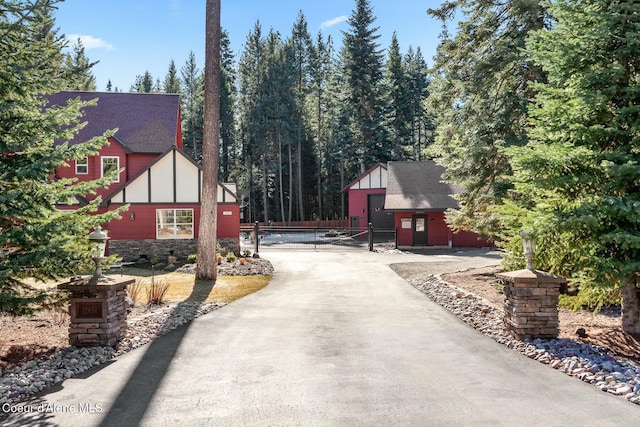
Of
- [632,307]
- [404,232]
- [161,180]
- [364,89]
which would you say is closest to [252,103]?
[364,89]

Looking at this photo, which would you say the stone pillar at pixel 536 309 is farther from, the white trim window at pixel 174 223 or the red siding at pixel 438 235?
the red siding at pixel 438 235

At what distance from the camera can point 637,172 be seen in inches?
230

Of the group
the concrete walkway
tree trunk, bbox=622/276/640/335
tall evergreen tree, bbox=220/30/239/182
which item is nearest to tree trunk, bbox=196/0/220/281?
the concrete walkway

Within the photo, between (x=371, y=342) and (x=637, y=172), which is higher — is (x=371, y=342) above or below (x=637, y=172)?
below

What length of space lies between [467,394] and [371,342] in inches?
87.7

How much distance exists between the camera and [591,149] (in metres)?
6.72

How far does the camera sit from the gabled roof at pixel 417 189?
88.8 feet

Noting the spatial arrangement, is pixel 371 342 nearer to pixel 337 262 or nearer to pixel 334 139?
pixel 337 262

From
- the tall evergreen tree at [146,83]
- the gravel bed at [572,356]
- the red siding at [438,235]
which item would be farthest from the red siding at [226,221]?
the tall evergreen tree at [146,83]

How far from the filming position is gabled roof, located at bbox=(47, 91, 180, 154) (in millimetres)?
22672

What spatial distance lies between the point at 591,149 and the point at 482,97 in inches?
275

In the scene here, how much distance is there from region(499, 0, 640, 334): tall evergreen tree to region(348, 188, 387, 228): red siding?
27.4 m

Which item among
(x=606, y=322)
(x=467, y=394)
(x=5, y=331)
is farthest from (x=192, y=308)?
(x=606, y=322)

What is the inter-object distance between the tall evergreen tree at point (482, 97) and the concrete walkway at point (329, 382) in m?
6.03
